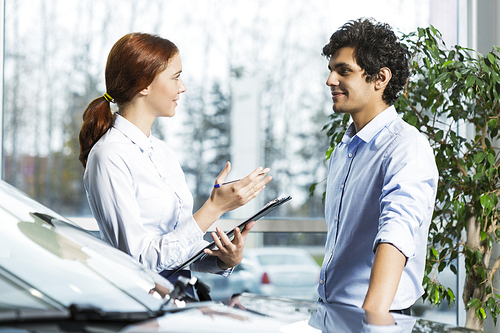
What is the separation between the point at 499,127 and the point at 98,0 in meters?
2.46

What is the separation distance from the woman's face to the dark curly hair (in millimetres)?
509

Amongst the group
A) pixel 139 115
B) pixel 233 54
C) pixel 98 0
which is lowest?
pixel 139 115

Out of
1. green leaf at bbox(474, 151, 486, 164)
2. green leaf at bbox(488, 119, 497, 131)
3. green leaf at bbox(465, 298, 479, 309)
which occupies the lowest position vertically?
green leaf at bbox(465, 298, 479, 309)

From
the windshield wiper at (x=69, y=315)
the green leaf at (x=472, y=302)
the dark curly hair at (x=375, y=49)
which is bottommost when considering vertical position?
the green leaf at (x=472, y=302)

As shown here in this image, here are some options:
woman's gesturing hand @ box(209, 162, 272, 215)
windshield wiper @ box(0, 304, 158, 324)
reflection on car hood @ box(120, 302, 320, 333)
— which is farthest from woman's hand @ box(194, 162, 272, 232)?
windshield wiper @ box(0, 304, 158, 324)

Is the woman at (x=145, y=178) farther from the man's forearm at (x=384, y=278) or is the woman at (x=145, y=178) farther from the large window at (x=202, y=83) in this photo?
the large window at (x=202, y=83)

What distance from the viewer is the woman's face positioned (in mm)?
1437

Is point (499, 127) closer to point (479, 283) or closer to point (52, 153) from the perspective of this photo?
point (479, 283)

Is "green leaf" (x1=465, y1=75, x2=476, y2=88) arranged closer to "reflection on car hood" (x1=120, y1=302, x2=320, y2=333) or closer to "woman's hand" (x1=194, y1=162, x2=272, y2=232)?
"woman's hand" (x1=194, y1=162, x2=272, y2=232)

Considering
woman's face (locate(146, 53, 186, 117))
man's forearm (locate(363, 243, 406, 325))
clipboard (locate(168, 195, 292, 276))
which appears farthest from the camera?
woman's face (locate(146, 53, 186, 117))

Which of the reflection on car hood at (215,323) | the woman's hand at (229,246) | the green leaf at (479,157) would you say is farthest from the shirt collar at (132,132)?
the green leaf at (479,157)

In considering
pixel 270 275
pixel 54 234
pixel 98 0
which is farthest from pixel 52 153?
pixel 54 234

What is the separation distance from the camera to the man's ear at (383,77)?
1.40 metres

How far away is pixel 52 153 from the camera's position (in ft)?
9.48
